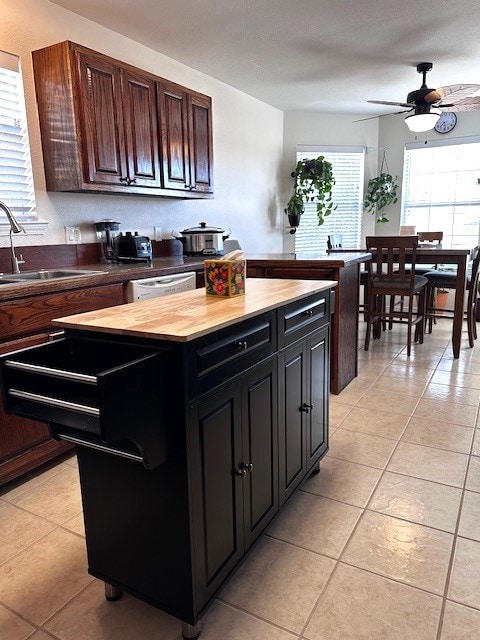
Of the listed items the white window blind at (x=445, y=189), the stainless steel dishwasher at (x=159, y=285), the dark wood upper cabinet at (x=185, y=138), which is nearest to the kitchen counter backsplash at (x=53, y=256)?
the stainless steel dishwasher at (x=159, y=285)

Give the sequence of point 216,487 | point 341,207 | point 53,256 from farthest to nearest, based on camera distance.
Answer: point 341,207 → point 53,256 → point 216,487

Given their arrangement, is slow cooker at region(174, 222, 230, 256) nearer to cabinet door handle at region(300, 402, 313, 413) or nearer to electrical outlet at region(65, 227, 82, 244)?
electrical outlet at region(65, 227, 82, 244)

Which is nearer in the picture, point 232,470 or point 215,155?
point 232,470

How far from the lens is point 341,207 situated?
19.0ft

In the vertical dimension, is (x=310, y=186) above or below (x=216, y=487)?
above

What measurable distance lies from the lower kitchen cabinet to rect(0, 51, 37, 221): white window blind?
Result: 6.35 ft

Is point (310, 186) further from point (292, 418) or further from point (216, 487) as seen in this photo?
point (216, 487)

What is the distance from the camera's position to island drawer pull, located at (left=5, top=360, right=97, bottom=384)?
0.99 metres

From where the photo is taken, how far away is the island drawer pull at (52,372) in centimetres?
99

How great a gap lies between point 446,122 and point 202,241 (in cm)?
382

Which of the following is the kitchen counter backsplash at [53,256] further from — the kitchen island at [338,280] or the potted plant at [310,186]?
the potted plant at [310,186]

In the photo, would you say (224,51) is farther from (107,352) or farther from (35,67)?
(107,352)

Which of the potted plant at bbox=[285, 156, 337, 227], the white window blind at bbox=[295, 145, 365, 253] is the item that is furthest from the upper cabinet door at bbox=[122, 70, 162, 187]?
the white window blind at bbox=[295, 145, 365, 253]

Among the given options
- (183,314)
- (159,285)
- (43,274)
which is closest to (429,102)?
(159,285)
